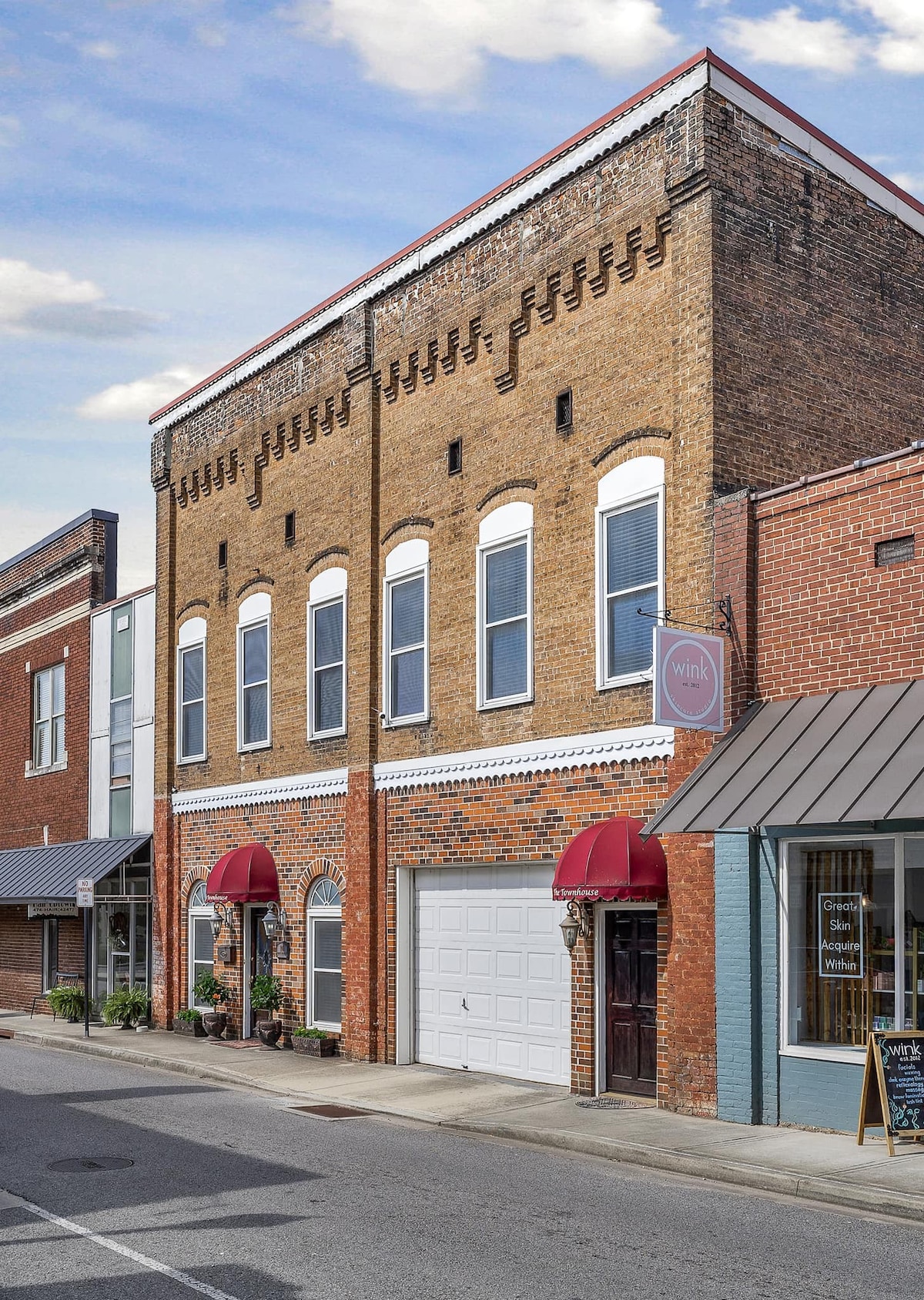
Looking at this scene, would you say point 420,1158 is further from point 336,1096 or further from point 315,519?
point 315,519

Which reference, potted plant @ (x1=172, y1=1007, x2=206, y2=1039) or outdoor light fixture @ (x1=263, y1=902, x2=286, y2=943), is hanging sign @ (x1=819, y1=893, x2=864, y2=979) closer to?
outdoor light fixture @ (x1=263, y1=902, x2=286, y2=943)

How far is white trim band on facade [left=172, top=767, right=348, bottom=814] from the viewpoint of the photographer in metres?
21.1

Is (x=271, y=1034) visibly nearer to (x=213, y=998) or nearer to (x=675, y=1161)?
(x=213, y=998)

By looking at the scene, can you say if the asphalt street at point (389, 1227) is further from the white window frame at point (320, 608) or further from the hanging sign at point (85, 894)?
the hanging sign at point (85, 894)

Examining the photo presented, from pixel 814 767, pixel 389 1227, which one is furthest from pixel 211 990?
pixel 389 1227

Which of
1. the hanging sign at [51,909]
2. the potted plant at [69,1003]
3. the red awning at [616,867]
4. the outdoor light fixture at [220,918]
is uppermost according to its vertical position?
the red awning at [616,867]

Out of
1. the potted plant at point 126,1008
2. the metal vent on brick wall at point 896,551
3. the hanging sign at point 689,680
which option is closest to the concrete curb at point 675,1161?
the hanging sign at point 689,680

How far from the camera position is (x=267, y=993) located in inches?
863

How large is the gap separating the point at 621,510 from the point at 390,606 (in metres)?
4.96

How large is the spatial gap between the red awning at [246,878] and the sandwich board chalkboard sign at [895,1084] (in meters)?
11.7

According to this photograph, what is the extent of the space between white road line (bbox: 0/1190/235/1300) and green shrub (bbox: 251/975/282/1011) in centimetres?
1080

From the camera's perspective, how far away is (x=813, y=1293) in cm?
822

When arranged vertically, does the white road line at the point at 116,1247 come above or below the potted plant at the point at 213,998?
above

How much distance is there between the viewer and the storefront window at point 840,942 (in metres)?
13.2
